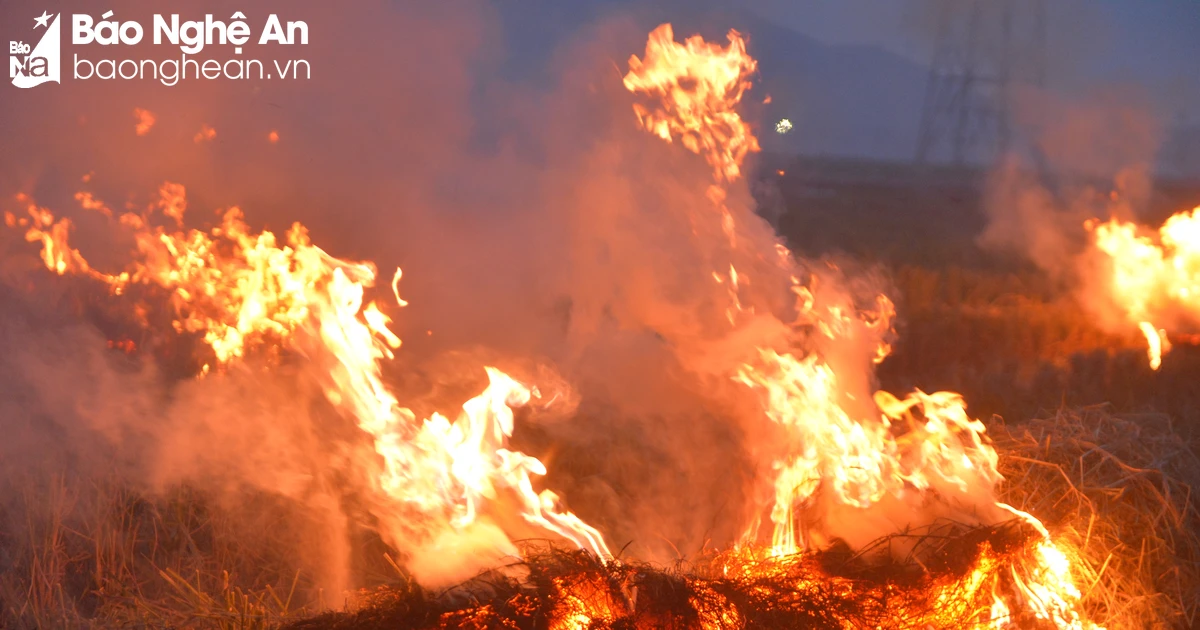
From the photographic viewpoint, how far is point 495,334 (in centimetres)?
693

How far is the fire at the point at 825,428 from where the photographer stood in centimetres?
412

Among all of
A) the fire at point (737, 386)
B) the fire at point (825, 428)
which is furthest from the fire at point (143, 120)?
the fire at point (825, 428)

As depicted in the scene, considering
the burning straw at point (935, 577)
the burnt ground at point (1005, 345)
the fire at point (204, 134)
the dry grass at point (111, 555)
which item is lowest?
the burning straw at point (935, 577)

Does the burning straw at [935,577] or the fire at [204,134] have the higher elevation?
the fire at [204,134]

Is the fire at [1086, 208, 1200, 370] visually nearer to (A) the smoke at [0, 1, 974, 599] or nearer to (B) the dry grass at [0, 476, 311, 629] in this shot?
(A) the smoke at [0, 1, 974, 599]

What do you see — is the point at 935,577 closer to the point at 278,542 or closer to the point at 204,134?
the point at 278,542

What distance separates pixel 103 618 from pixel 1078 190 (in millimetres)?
15493

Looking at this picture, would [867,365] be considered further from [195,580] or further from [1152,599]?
[195,580]

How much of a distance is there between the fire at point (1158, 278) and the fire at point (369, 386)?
247 inches

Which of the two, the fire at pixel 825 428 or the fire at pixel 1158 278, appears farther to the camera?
the fire at pixel 1158 278

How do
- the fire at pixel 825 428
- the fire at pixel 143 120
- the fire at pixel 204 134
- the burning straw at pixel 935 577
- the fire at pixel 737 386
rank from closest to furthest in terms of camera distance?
the burning straw at pixel 935 577, the fire at pixel 737 386, the fire at pixel 825 428, the fire at pixel 143 120, the fire at pixel 204 134

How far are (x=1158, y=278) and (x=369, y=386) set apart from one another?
8121 millimetres

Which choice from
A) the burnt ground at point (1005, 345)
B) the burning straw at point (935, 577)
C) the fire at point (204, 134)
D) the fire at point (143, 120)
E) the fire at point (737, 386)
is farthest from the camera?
the burnt ground at point (1005, 345)

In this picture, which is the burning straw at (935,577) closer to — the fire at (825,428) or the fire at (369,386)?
the fire at (825,428)
